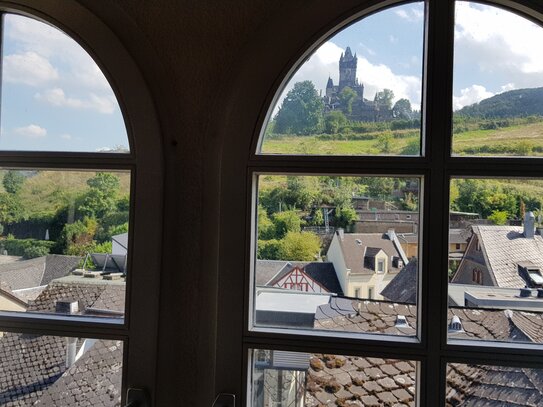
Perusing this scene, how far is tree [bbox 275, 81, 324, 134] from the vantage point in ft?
3.37

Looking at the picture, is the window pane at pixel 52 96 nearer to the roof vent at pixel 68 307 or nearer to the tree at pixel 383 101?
the roof vent at pixel 68 307

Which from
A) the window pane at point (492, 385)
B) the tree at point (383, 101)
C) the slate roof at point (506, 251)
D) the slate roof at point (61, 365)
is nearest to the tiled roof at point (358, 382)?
the window pane at point (492, 385)

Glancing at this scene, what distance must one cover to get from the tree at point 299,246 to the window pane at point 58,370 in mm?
514

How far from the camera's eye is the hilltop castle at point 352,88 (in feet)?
3.34

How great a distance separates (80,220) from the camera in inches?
43.3

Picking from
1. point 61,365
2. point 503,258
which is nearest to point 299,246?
point 503,258

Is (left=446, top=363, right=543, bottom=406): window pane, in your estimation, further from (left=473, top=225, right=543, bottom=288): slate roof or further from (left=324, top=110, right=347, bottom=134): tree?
(left=324, top=110, right=347, bottom=134): tree

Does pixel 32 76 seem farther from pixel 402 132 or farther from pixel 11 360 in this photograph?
pixel 402 132

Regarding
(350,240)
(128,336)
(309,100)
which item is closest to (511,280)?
(350,240)

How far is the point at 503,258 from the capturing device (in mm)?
968

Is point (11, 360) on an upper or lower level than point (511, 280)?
lower

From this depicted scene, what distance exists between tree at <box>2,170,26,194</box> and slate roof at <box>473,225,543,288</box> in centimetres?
123

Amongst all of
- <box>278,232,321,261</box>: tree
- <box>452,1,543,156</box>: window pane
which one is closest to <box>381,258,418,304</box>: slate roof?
<box>278,232,321,261</box>: tree

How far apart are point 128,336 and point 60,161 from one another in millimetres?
506
